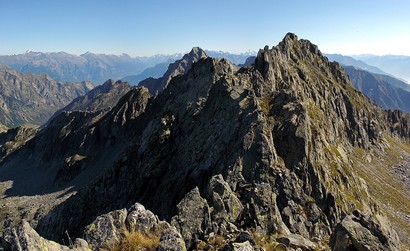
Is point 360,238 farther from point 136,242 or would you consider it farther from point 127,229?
point 127,229

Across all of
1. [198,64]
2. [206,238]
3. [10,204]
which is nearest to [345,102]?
[198,64]

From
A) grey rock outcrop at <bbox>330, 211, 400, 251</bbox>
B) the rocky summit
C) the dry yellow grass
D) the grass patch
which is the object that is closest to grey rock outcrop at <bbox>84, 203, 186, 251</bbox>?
the rocky summit

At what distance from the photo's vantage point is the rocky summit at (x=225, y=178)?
23.9 meters

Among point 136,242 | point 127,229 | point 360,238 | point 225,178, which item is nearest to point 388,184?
point 225,178

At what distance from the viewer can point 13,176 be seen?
6540 inches

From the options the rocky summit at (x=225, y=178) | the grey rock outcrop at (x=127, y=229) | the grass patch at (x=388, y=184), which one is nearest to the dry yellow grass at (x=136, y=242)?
the rocky summit at (x=225, y=178)

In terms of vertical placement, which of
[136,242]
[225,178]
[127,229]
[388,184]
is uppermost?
[136,242]

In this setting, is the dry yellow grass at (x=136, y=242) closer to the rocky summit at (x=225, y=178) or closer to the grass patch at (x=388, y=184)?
the rocky summit at (x=225, y=178)

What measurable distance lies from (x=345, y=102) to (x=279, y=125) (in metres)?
122

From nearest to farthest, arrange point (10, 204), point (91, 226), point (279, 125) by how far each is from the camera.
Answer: point (91, 226) < point (279, 125) < point (10, 204)

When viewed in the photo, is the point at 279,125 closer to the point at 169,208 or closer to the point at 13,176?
the point at 169,208

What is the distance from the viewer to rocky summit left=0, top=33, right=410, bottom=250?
23938 millimetres

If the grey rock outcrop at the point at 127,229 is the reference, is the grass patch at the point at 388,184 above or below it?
below

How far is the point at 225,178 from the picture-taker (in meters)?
40.6
